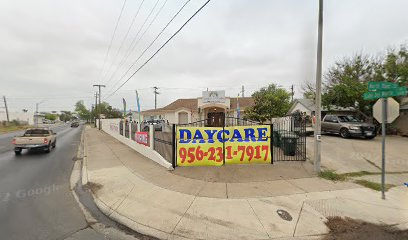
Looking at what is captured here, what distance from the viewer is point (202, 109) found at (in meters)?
30.2

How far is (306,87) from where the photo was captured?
22281 mm

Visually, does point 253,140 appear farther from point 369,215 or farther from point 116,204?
point 116,204

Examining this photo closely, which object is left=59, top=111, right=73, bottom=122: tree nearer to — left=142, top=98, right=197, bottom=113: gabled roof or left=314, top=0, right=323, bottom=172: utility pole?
left=142, top=98, right=197, bottom=113: gabled roof

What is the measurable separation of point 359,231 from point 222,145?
4932mm

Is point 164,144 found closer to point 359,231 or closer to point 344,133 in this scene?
point 359,231

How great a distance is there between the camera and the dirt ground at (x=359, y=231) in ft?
12.8

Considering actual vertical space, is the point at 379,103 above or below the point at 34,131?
above

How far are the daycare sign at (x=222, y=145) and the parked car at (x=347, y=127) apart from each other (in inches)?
411

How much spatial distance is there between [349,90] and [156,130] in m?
15.2

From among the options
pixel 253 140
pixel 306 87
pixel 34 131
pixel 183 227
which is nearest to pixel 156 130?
pixel 253 140

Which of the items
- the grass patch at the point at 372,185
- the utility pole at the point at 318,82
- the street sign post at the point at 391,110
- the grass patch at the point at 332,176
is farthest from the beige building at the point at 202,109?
the street sign post at the point at 391,110

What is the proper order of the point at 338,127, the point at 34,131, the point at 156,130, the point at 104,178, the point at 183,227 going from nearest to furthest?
the point at 183,227, the point at 104,178, the point at 156,130, the point at 34,131, the point at 338,127

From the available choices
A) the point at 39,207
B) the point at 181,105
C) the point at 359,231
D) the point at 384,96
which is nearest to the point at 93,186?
the point at 39,207

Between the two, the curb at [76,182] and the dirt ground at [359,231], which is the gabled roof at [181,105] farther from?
the dirt ground at [359,231]
